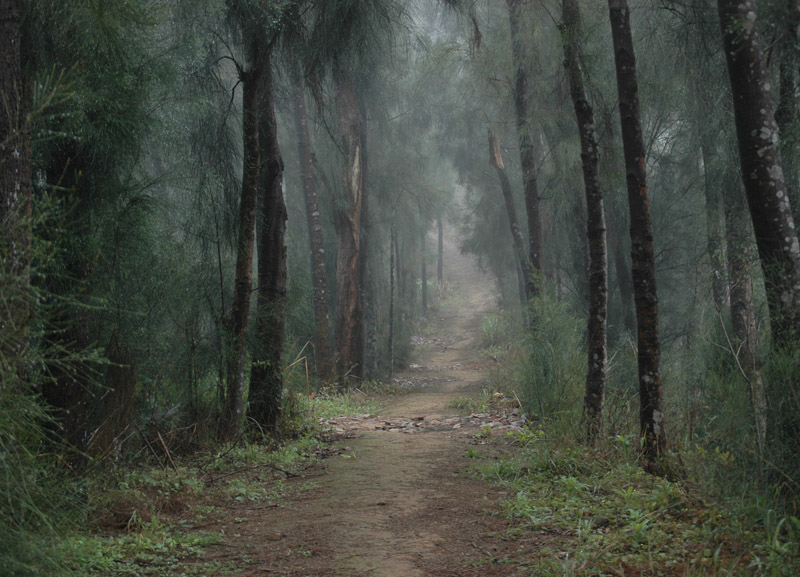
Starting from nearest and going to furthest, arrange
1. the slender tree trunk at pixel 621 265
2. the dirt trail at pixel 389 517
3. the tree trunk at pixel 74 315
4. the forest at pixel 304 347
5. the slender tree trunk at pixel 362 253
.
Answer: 1. the forest at pixel 304 347
2. the dirt trail at pixel 389 517
3. the tree trunk at pixel 74 315
4. the slender tree trunk at pixel 621 265
5. the slender tree trunk at pixel 362 253

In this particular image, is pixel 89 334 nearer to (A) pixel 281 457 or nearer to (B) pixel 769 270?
(A) pixel 281 457

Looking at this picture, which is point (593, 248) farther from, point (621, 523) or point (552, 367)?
point (621, 523)

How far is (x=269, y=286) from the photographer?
26.5ft

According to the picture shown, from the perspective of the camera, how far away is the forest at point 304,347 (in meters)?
3.57

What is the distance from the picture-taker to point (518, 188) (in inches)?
840

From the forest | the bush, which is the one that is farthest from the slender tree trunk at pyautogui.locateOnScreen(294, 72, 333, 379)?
the bush

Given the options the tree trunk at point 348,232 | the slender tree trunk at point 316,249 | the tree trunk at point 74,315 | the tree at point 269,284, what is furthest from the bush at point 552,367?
the tree trunk at point 348,232

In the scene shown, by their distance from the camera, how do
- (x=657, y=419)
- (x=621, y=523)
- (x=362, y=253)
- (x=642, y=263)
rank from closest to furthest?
(x=621, y=523)
(x=657, y=419)
(x=642, y=263)
(x=362, y=253)

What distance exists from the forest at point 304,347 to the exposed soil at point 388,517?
4 centimetres

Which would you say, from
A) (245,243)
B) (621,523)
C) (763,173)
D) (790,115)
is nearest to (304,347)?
(245,243)

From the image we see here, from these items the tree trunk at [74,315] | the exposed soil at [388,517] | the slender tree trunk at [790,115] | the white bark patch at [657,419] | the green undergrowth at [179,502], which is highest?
the slender tree trunk at [790,115]

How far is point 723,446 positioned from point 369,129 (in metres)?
15.6

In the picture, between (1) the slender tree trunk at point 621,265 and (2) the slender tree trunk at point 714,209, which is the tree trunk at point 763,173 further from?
(1) the slender tree trunk at point 621,265

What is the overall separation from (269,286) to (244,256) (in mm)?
916
